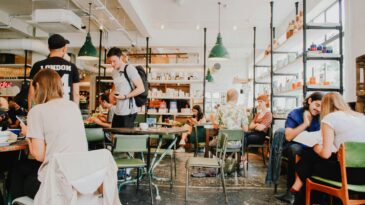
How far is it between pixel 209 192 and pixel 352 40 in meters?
3.13

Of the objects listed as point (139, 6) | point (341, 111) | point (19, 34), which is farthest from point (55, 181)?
point (19, 34)

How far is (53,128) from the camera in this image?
6.73 feet

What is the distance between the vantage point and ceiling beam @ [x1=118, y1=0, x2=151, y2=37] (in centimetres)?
659

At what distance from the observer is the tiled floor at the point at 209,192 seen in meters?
3.83

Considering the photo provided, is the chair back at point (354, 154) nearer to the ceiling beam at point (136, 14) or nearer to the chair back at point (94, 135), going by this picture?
the chair back at point (94, 135)

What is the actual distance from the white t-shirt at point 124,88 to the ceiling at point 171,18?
2555mm

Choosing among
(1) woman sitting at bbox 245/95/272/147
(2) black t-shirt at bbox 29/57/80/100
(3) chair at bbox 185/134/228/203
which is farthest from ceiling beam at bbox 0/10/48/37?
(3) chair at bbox 185/134/228/203

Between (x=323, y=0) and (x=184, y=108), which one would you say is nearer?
(x=323, y=0)

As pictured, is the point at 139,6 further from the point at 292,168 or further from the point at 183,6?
the point at 292,168

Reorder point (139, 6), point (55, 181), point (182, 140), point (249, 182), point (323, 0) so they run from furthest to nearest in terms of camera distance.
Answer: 1. point (182, 140)
2. point (139, 6)
3. point (323, 0)
4. point (249, 182)
5. point (55, 181)

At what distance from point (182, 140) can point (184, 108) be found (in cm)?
110

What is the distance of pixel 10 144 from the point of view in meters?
2.22

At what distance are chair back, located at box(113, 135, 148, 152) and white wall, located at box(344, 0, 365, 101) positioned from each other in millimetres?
3309

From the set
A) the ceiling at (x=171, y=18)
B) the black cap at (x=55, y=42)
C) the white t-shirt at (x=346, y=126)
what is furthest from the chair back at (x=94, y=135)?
the ceiling at (x=171, y=18)
